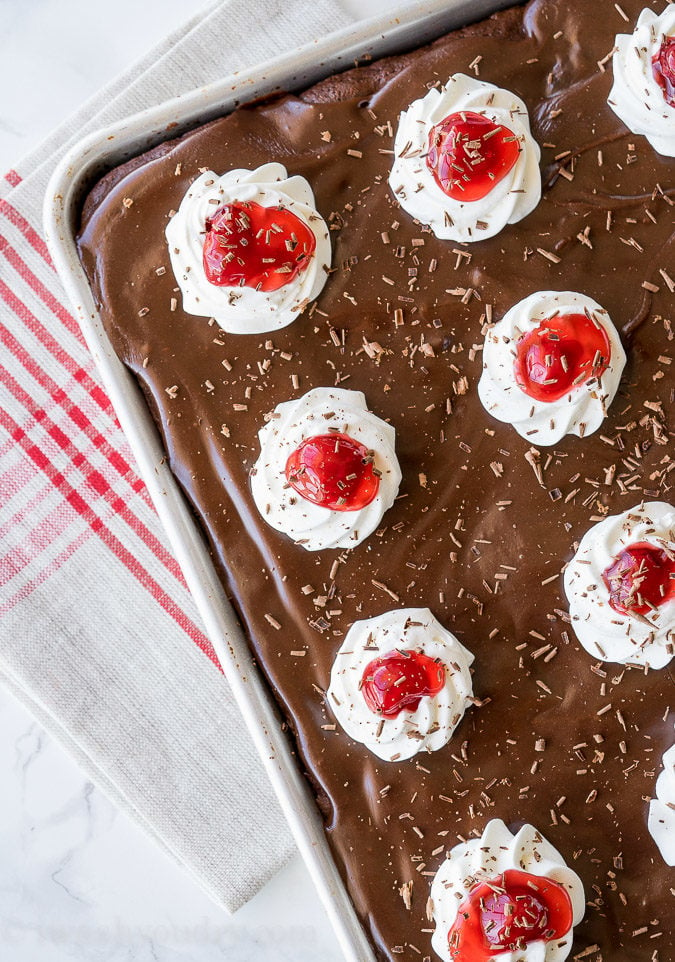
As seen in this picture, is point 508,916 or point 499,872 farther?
point 499,872

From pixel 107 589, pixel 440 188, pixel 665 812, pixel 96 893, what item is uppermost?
Answer: pixel 440 188

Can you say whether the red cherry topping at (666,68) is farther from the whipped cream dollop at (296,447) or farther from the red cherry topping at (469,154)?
the whipped cream dollop at (296,447)

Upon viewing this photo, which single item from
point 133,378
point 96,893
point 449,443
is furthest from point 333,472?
point 96,893

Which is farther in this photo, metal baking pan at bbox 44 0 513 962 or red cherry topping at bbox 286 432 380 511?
metal baking pan at bbox 44 0 513 962

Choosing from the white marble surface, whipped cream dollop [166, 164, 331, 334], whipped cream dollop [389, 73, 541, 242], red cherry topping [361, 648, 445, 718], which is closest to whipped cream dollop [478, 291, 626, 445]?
whipped cream dollop [389, 73, 541, 242]

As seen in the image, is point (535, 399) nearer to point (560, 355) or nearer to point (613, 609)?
point (560, 355)

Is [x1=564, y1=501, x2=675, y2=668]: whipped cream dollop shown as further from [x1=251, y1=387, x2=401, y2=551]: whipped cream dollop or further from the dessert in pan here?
[x1=251, y1=387, x2=401, y2=551]: whipped cream dollop

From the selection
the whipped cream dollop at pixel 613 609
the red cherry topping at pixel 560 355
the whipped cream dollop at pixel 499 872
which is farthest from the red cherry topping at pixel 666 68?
the whipped cream dollop at pixel 499 872

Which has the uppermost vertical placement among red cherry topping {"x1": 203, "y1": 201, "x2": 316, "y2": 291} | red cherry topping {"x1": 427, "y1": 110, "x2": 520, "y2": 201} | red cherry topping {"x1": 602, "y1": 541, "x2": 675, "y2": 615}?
red cherry topping {"x1": 203, "y1": 201, "x2": 316, "y2": 291}

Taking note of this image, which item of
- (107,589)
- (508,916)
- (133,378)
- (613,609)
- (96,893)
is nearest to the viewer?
(508,916)
